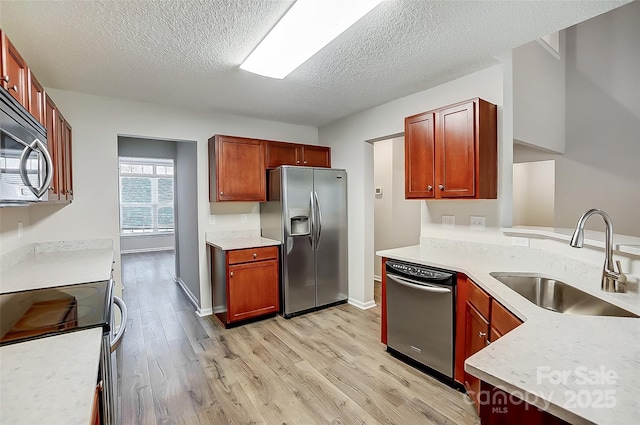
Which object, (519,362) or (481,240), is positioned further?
(481,240)

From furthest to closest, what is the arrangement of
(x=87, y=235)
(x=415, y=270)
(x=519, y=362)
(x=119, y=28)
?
(x=87, y=235) → (x=415, y=270) → (x=119, y=28) → (x=519, y=362)

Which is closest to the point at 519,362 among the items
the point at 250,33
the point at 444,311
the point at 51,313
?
the point at 444,311

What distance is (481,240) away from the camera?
8.71ft

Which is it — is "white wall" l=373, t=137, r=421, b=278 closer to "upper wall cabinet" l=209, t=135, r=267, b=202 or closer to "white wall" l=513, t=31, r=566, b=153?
"white wall" l=513, t=31, r=566, b=153

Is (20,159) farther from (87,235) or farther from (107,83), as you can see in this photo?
(87,235)

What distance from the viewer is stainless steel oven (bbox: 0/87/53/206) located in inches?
41.5

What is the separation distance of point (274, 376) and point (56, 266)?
73.1 inches

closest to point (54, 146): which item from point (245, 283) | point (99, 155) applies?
point (99, 155)

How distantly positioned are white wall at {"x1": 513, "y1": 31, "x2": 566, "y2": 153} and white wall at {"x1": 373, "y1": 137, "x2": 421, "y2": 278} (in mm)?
1553

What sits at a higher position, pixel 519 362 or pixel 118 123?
pixel 118 123

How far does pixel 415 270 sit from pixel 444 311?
1.18 feet

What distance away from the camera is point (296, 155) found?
13.7 ft

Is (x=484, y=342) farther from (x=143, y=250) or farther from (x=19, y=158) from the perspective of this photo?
(x=143, y=250)

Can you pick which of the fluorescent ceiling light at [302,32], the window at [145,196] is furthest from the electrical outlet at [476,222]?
the window at [145,196]
